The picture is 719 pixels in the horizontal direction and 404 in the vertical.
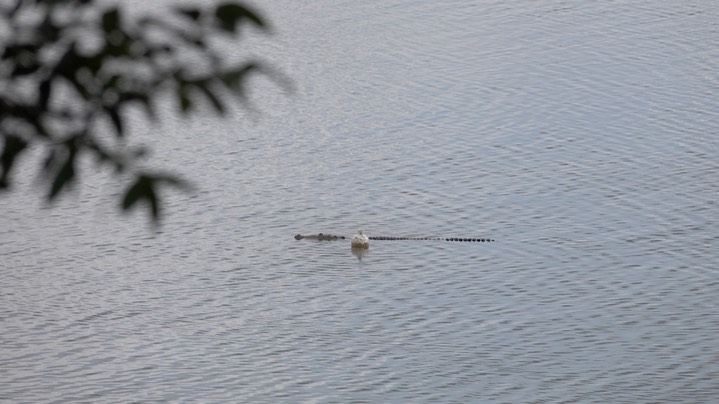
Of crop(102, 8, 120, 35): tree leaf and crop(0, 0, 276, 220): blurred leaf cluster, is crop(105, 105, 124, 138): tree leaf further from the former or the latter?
crop(102, 8, 120, 35): tree leaf

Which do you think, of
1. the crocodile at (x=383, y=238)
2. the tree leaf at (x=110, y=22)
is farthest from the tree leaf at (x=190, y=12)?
the crocodile at (x=383, y=238)

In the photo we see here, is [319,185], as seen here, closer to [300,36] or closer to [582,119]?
[582,119]

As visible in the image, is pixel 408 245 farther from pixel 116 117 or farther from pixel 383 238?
pixel 116 117

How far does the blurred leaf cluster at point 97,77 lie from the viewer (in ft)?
12.5

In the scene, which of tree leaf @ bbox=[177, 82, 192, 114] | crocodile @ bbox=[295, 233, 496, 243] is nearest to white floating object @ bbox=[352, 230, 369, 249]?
crocodile @ bbox=[295, 233, 496, 243]

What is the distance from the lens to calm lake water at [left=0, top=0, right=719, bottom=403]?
57.6 feet

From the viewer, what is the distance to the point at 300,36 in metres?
32.8

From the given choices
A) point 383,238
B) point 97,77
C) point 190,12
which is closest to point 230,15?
point 190,12

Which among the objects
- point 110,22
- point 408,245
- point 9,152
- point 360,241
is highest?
point 110,22

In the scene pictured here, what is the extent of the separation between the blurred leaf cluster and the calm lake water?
511 inches

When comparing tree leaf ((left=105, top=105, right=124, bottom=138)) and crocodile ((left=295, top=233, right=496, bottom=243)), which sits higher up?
tree leaf ((left=105, top=105, right=124, bottom=138))

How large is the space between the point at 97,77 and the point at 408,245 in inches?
698

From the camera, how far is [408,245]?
21.5 m

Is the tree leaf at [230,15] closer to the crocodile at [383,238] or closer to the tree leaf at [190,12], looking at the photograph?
the tree leaf at [190,12]
